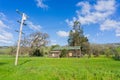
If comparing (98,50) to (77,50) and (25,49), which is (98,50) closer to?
(77,50)

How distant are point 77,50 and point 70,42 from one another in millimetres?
19933

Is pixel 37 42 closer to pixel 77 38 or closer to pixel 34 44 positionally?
pixel 34 44

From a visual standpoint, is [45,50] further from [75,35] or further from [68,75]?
[68,75]

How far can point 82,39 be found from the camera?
296 feet

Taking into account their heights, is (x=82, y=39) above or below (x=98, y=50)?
above

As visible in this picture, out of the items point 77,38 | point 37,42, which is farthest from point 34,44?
point 77,38

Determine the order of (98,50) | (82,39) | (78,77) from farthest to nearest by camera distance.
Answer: (82,39), (98,50), (78,77)

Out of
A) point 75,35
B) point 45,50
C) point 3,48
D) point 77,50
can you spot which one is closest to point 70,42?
point 75,35

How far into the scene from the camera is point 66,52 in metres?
73.8

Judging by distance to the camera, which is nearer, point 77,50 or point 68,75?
point 68,75

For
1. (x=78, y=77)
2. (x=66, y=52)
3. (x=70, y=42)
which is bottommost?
(x=78, y=77)

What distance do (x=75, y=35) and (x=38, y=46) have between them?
63.3 feet

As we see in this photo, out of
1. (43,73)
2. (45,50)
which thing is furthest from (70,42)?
(43,73)

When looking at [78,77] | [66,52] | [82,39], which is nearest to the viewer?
[78,77]
